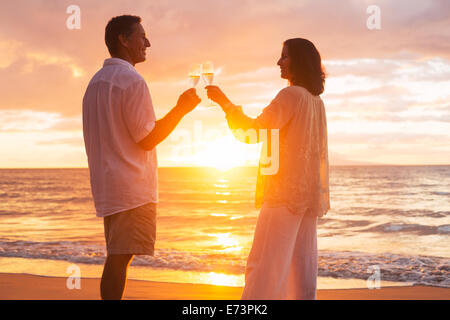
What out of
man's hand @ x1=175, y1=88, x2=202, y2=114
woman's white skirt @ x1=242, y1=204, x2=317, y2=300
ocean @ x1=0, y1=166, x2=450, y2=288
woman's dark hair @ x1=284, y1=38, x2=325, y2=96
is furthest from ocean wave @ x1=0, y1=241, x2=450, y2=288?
man's hand @ x1=175, y1=88, x2=202, y2=114

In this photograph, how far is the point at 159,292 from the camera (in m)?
5.75

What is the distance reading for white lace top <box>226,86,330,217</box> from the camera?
2.83 metres

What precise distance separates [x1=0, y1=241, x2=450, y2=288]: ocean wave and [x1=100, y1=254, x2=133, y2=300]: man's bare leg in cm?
529

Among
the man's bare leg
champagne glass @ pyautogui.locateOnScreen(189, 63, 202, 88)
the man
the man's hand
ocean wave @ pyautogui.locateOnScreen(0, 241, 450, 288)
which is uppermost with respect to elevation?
champagne glass @ pyautogui.locateOnScreen(189, 63, 202, 88)

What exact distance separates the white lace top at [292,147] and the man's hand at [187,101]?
1.02ft

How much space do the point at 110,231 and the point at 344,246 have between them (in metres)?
9.90

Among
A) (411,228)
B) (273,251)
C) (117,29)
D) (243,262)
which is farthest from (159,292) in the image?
(411,228)

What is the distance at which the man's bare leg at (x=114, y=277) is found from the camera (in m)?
2.51

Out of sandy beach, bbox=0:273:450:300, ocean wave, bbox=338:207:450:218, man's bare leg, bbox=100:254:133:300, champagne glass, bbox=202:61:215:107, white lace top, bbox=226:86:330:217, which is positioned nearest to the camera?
man's bare leg, bbox=100:254:133:300

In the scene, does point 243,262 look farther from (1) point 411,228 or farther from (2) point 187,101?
(1) point 411,228

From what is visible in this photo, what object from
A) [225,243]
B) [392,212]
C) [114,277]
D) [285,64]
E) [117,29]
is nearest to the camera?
[114,277]

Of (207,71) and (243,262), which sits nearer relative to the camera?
(207,71)

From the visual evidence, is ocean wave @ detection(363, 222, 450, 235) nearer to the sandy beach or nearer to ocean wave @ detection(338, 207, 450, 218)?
ocean wave @ detection(338, 207, 450, 218)

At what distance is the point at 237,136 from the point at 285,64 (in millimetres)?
571
